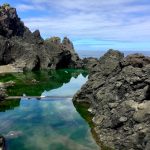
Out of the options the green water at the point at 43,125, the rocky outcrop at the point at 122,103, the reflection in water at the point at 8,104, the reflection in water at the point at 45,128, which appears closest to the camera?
the rocky outcrop at the point at 122,103

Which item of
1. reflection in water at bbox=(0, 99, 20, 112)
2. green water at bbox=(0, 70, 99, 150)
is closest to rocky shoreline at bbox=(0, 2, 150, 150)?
reflection in water at bbox=(0, 99, 20, 112)

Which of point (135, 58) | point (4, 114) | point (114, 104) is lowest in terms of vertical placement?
point (4, 114)

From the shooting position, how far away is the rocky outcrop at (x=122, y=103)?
6210 centimetres

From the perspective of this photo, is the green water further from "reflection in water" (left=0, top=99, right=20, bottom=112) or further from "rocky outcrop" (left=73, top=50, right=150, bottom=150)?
"rocky outcrop" (left=73, top=50, right=150, bottom=150)

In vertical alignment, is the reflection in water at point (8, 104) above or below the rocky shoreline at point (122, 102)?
below

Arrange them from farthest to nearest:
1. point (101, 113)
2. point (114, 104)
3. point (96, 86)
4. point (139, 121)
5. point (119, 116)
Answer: point (96, 86), point (101, 113), point (114, 104), point (119, 116), point (139, 121)

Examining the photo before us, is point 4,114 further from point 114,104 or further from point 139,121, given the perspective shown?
point 139,121

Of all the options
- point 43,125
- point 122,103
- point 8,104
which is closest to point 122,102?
point 122,103

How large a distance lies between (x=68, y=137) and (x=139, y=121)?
697 inches

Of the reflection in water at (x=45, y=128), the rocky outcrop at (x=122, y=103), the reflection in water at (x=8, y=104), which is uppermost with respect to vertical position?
the rocky outcrop at (x=122, y=103)

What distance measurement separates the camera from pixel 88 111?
315 feet

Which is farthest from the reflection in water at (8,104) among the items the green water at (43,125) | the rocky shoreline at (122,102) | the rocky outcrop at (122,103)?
the rocky outcrop at (122,103)

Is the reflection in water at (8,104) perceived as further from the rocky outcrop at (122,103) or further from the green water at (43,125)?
the rocky outcrop at (122,103)

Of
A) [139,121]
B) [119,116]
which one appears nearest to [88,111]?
[119,116]
